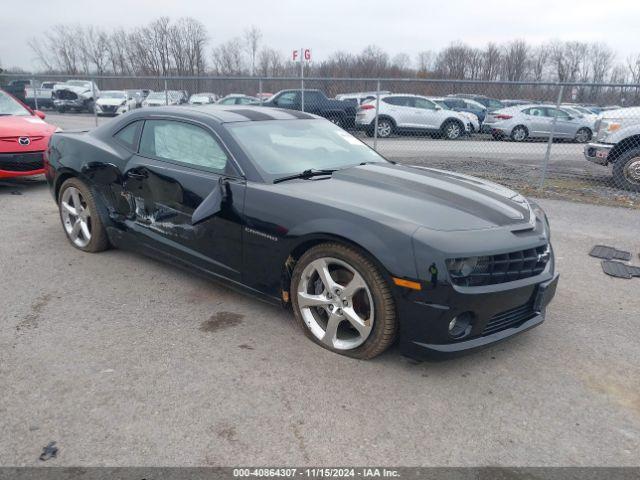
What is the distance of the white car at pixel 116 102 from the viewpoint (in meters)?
24.0

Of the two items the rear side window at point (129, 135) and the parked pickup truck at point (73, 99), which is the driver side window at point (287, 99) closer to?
the rear side window at point (129, 135)

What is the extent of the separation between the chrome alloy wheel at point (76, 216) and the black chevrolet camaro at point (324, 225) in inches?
5.7

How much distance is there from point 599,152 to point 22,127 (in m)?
9.43

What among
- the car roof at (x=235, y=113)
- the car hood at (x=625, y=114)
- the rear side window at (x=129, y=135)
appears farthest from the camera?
the car hood at (x=625, y=114)

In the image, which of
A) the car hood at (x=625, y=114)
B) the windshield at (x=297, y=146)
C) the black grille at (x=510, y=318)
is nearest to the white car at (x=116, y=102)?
the car hood at (x=625, y=114)

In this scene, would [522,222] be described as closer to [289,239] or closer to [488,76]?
[289,239]

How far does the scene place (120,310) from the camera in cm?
375

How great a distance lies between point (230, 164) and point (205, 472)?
6.93 ft

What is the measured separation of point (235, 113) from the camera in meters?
4.18

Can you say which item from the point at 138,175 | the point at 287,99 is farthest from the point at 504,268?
the point at 287,99

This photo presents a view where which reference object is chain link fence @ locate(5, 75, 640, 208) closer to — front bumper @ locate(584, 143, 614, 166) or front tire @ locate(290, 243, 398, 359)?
front bumper @ locate(584, 143, 614, 166)

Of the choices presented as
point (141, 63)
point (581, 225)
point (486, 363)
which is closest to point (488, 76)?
point (141, 63)

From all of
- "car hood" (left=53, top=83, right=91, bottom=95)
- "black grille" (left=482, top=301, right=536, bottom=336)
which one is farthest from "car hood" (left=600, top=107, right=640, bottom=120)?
"car hood" (left=53, top=83, right=91, bottom=95)

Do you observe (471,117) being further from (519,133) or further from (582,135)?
(582,135)
